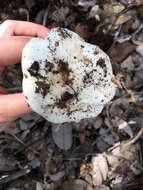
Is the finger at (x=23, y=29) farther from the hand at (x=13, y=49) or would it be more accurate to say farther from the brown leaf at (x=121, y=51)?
the brown leaf at (x=121, y=51)

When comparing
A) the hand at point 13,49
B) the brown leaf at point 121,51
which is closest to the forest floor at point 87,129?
the brown leaf at point 121,51

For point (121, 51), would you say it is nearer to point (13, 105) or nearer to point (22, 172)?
point (13, 105)

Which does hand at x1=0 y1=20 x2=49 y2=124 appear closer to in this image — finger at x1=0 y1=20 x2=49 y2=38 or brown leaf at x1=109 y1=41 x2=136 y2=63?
finger at x1=0 y1=20 x2=49 y2=38

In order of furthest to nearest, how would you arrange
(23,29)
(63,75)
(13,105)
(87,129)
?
(87,129) → (23,29) → (13,105) → (63,75)

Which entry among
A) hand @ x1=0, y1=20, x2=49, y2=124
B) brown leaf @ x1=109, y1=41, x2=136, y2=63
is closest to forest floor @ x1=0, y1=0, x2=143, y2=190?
brown leaf @ x1=109, y1=41, x2=136, y2=63

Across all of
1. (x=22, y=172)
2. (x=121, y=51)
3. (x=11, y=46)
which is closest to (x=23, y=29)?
(x=11, y=46)

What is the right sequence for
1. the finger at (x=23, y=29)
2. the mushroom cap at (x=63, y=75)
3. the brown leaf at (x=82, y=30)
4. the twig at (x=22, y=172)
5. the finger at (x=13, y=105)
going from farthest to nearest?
the brown leaf at (x=82, y=30), the twig at (x=22, y=172), the finger at (x=23, y=29), the finger at (x=13, y=105), the mushroom cap at (x=63, y=75)

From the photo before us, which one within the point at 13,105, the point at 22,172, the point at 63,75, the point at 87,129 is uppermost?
the point at 63,75
